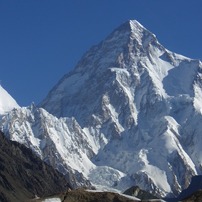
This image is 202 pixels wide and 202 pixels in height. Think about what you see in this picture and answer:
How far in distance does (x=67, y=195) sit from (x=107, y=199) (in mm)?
4727

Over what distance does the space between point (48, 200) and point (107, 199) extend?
6.95 metres

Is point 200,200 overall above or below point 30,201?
below

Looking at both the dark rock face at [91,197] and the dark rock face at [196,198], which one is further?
the dark rock face at [91,197]

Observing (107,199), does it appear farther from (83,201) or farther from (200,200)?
(200,200)

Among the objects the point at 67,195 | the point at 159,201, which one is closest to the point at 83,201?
the point at 67,195

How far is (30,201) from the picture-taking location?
92.4 m

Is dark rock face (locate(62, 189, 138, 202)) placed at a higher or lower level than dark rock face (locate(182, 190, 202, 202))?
higher

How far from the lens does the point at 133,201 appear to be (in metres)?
92.6

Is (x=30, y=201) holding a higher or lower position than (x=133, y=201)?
higher

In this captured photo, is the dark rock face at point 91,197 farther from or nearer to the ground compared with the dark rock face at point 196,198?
farther from the ground

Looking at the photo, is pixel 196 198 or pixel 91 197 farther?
pixel 91 197

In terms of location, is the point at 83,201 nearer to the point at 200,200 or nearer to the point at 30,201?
the point at 30,201

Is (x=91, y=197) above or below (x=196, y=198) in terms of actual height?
above

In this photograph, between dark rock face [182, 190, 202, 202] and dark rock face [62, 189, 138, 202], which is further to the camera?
dark rock face [62, 189, 138, 202]
